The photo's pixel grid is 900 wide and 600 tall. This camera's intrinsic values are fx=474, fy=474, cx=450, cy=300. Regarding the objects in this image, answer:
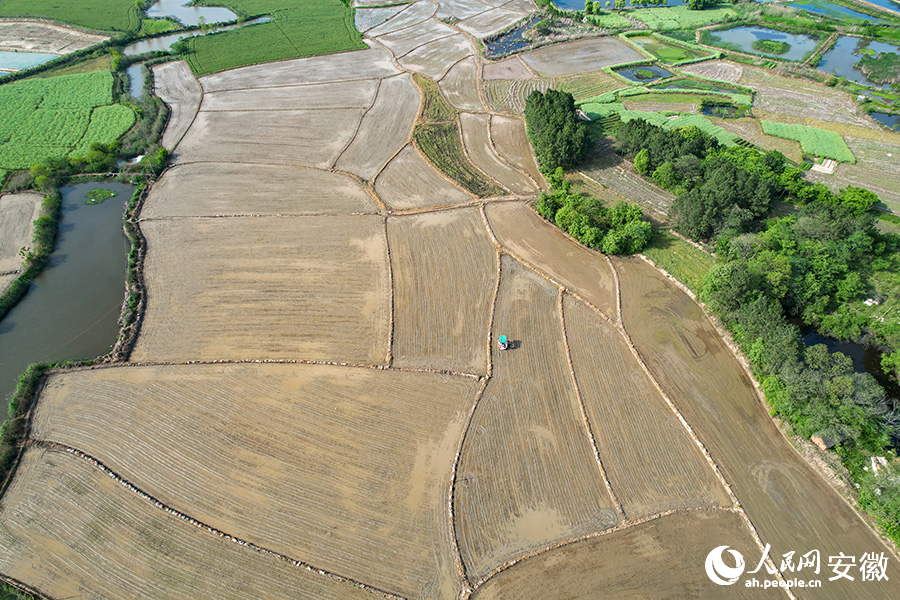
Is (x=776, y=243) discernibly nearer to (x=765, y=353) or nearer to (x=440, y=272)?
(x=765, y=353)

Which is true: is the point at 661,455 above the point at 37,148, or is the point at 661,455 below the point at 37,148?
below

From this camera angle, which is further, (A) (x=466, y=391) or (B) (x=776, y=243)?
(B) (x=776, y=243)

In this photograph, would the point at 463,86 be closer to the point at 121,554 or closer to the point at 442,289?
the point at 442,289

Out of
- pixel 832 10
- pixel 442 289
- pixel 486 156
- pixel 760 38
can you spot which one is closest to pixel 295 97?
pixel 486 156

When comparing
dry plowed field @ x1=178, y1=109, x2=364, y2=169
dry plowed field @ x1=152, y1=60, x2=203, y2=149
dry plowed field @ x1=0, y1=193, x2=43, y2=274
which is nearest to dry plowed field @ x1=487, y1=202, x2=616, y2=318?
dry plowed field @ x1=178, y1=109, x2=364, y2=169

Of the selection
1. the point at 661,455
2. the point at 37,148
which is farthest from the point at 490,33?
the point at 661,455

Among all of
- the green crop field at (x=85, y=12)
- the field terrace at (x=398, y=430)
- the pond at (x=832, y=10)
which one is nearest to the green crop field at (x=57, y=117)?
the field terrace at (x=398, y=430)
